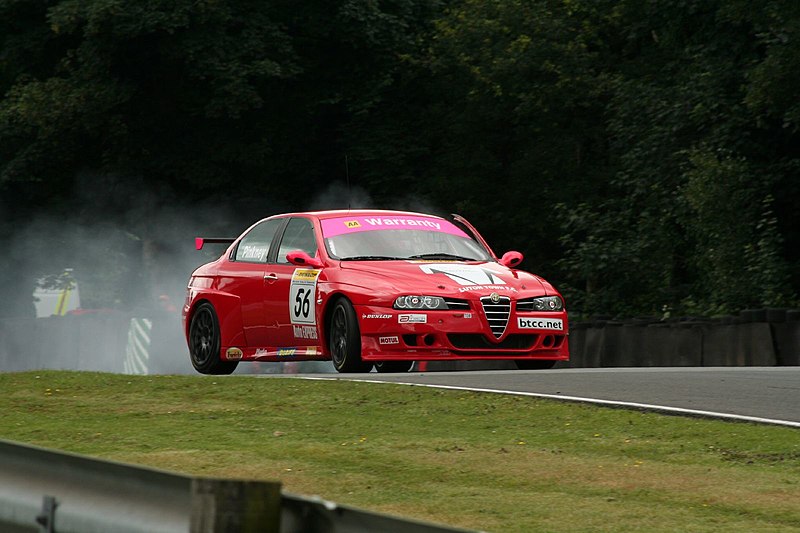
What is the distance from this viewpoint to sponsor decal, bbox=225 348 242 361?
16.3m

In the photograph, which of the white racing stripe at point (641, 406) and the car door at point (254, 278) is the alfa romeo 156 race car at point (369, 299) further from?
the white racing stripe at point (641, 406)

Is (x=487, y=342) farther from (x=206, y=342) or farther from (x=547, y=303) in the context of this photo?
(x=206, y=342)

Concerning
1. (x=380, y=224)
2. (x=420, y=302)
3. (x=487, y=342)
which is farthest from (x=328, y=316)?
(x=487, y=342)

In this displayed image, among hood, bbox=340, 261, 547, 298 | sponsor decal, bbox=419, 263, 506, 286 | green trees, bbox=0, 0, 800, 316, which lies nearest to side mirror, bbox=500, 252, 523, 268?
hood, bbox=340, 261, 547, 298

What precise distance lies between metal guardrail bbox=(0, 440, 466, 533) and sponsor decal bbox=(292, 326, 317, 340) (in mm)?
9360

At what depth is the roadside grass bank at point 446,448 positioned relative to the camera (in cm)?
734

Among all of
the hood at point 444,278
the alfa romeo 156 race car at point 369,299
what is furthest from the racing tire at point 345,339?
the hood at point 444,278

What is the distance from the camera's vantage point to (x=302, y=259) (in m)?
15.3

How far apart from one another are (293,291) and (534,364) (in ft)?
7.90

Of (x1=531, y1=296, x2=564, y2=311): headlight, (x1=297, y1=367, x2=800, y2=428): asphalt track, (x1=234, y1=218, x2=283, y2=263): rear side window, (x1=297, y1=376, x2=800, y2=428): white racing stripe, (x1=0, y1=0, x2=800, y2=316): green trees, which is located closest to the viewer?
(x1=297, y1=376, x2=800, y2=428): white racing stripe

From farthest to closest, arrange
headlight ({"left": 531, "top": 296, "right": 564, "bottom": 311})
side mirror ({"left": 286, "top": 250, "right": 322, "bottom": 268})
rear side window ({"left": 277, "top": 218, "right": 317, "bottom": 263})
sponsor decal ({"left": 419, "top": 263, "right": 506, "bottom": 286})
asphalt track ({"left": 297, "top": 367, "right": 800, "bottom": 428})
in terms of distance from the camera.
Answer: rear side window ({"left": 277, "top": 218, "right": 317, "bottom": 263})
side mirror ({"left": 286, "top": 250, "right": 322, "bottom": 268})
headlight ({"left": 531, "top": 296, "right": 564, "bottom": 311})
sponsor decal ({"left": 419, "top": 263, "right": 506, "bottom": 286})
asphalt track ({"left": 297, "top": 367, "right": 800, "bottom": 428})

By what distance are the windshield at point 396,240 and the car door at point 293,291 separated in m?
0.28

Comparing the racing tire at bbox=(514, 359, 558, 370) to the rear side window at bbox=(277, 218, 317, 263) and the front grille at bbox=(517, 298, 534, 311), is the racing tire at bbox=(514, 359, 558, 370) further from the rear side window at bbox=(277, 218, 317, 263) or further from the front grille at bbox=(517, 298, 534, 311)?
the rear side window at bbox=(277, 218, 317, 263)

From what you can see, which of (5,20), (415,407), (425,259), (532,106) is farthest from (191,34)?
(415,407)
